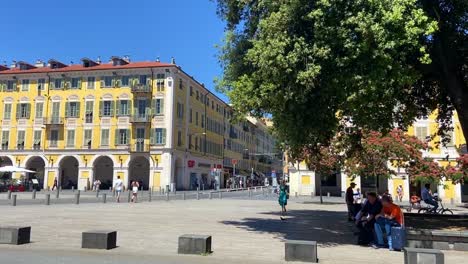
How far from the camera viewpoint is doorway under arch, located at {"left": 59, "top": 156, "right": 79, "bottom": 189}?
61.8 meters

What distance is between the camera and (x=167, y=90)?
58.1 m

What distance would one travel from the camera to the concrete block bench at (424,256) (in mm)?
8375

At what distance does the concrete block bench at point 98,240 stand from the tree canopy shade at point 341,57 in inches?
222

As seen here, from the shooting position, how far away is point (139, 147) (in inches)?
2277

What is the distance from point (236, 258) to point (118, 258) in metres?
2.53

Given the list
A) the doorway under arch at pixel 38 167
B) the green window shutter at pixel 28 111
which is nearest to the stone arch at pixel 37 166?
the doorway under arch at pixel 38 167

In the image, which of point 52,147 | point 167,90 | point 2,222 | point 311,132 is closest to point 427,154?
point 167,90

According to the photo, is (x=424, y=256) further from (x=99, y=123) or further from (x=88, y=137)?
(x=88, y=137)

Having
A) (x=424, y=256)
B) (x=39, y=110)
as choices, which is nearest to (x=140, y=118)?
(x=39, y=110)

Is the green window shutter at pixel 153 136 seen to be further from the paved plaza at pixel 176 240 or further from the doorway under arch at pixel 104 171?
the paved plaza at pixel 176 240

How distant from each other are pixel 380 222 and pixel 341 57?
441 cm

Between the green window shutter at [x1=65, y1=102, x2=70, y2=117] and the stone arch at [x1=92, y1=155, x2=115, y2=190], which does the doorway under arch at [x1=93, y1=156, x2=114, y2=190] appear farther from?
the green window shutter at [x1=65, y1=102, x2=70, y2=117]

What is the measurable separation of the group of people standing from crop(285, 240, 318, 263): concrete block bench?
9.12 ft

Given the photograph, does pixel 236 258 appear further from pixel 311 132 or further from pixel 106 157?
pixel 106 157
